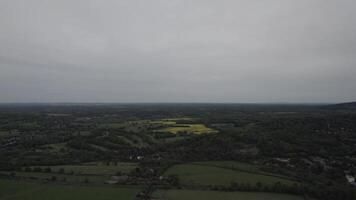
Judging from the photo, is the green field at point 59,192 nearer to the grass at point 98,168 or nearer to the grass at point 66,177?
the grass at point 66,177

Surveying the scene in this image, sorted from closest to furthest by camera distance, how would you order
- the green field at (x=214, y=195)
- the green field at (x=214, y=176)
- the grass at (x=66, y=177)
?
the green field at (x=214, y=195), the green field at (x=214, y=176), the grass at (x=66, y=177)

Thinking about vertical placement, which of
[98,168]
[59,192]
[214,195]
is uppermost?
[98,168]

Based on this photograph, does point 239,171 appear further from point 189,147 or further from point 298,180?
point 189,147

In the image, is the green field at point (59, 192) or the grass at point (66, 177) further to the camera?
the grass at point (66, 177)

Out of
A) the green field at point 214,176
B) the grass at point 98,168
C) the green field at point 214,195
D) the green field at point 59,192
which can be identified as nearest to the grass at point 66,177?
the grass at point 98,168

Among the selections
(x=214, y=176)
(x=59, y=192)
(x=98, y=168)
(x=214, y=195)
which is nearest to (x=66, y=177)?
(x=98, y=168)

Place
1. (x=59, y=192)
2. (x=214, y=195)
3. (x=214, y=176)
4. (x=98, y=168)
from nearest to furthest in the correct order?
(x=214, y=195) < (x=59, y=192) < (x=214, y=176) < (x=98, y=168)

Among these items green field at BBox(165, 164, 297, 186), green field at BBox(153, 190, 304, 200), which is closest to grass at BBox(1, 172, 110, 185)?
green field at BBox(165, 164, 297, 186)

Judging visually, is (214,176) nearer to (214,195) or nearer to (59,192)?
(214,195)
